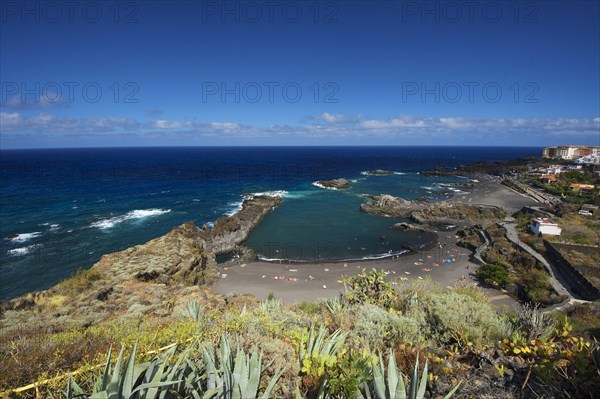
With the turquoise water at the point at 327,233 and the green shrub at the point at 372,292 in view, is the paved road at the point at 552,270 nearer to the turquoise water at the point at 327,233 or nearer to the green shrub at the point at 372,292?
the turquoise water at the point at 327,233

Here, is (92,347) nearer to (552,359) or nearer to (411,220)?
(552,359)

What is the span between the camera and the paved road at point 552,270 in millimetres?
19328

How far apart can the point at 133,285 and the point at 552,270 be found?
2930cm

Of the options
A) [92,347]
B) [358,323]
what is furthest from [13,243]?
[358,323]

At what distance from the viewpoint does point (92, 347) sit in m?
4.71

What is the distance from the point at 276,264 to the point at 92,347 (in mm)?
23061

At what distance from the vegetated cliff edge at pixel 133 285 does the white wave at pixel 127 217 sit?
42.8 feet

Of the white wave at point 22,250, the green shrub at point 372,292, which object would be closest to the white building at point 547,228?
the green shrub at point 372,292

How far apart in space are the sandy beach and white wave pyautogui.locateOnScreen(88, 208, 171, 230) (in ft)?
67.4

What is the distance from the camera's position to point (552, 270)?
75.8 feet

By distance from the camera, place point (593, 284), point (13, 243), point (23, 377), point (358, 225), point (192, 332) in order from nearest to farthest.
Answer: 1. point (23, 377)
2. point (192, 332)
3. point (593, 284)
4. point (13, 243)
5. point (358, 225)

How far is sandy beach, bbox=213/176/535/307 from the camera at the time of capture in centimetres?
2139

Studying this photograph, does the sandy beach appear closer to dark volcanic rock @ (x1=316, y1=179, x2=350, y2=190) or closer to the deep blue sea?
the deep blue sea

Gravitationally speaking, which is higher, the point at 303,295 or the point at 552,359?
the point at 552,359
